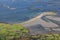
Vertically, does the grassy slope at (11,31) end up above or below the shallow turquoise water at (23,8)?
below

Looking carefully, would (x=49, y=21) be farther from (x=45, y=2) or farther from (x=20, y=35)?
(x=20, y=35)

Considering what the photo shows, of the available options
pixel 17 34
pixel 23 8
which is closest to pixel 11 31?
pixel 17 34

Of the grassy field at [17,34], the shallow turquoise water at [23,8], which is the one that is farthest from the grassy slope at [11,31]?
the shallow turquoise water at [23,8]

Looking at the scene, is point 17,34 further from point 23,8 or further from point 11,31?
point 23,8

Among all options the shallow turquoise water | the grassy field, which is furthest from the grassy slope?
the shallow turquoise water

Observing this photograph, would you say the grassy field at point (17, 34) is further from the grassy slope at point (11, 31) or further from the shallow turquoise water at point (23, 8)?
the shallow turquoise water at point (23, 8)

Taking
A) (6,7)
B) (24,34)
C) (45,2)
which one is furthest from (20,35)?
(45,2)
